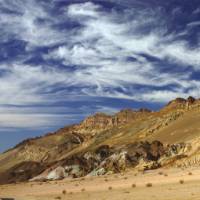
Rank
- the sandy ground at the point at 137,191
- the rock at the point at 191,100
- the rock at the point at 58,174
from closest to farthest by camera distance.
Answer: the sandy ground at the point at 137,191 → the rock at the point at 58,174 → the rock at the point at 191,100

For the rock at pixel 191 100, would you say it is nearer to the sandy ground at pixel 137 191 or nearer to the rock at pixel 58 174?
the rock at pixel 58 174

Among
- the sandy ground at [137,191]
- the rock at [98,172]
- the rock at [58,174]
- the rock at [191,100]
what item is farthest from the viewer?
the rock at [191,100]

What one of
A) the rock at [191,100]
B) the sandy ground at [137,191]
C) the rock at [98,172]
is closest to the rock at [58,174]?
the rock at [98,172]

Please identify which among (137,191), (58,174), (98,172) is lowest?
(137,191)

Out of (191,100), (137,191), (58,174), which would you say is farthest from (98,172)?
(191,100)

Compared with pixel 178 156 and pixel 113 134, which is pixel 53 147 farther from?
pixel 178 156

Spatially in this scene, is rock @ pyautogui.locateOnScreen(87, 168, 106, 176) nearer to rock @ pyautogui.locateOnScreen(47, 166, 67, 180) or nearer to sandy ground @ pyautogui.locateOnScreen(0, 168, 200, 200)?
rock @ pyautogui.locateOnScreen(47, 166, 67, 180)

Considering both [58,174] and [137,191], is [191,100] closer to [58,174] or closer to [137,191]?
[58,174]

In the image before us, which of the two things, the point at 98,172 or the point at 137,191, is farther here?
the point at 98,172

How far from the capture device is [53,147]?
632 feet

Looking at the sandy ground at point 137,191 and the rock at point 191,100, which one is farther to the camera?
the rock at point 191,100

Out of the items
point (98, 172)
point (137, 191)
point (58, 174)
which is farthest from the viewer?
point (58, 174)

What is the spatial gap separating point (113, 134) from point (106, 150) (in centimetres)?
5490

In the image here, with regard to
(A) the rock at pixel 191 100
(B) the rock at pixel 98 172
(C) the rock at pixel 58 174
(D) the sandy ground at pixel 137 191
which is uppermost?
(A) the rock at pixel 191 100
